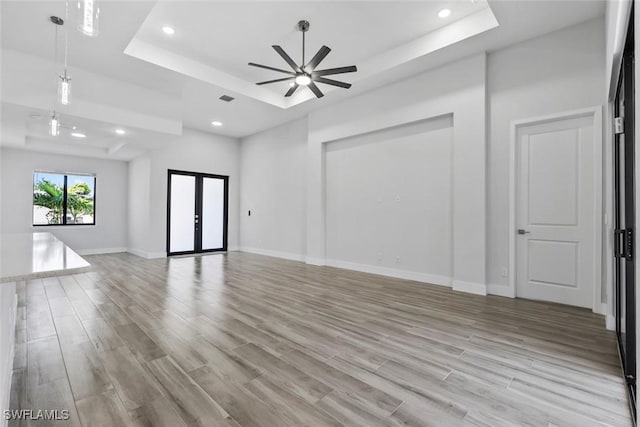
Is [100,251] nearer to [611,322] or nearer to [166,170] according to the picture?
[166,170]

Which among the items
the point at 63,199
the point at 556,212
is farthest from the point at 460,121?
the point at 63,199

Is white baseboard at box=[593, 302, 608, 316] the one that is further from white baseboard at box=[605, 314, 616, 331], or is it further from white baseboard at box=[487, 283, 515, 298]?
white baseboard at box=[487, 283, 515, 298]

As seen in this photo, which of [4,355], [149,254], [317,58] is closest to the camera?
[4,355]

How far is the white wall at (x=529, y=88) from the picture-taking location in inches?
138

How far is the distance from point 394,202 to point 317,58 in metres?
2.79

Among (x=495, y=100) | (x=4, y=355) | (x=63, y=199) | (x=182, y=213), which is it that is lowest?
(x=4, y=355)

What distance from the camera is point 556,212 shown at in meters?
3.71

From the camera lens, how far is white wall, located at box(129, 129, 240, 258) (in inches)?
290

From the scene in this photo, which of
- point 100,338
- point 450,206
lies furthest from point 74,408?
point 450,206

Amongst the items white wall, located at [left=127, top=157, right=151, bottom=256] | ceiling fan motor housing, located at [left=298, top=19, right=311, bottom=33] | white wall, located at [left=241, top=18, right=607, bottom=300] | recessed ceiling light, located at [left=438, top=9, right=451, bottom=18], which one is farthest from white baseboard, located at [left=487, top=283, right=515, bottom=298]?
white wall, located at [left=127, top=157, right=151, bottom=256]

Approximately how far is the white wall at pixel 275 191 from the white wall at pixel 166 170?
0.30 m

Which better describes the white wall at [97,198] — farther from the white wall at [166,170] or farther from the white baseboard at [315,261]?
the white baseboard at [315,261]

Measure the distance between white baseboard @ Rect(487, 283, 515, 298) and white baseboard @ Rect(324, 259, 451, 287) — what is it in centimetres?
58

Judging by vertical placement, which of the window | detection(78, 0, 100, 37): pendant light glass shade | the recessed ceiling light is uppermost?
the recessed ceiling light
